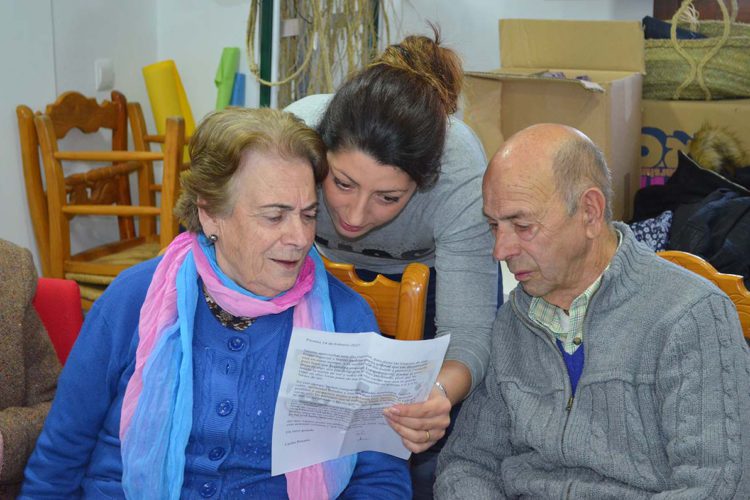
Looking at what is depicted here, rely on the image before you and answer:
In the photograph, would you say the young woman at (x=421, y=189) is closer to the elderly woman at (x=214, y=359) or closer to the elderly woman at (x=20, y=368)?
the elderly woman at (x=214, y=359)

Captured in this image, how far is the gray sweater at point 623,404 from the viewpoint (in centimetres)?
142

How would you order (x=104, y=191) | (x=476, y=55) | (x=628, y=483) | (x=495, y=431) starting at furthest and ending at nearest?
(x=476, y=55), (x=104, y=191), (x=495, y=431), (x=628, y=483)

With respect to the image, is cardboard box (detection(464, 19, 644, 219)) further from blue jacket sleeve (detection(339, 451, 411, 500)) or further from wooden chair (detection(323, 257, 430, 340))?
blue jacket sleeve (detection(339, 451, 411, 500))

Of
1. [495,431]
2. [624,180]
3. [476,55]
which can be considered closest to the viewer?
[495,431]

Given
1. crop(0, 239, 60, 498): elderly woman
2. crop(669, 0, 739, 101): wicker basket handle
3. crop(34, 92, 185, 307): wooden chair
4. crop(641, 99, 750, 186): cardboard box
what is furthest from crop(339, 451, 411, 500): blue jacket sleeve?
crop(669, 0, 739, 101): wicker basket handle

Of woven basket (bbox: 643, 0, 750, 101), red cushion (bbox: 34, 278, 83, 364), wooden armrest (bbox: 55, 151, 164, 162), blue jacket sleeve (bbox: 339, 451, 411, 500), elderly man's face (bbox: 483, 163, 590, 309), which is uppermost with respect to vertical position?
woven basket (bbox: 643, 0, 750, 101)

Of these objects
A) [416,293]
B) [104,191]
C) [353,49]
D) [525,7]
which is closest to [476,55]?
[525,7]

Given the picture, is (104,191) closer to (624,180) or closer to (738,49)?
(624,180)

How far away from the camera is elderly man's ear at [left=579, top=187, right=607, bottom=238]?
1.55 metres

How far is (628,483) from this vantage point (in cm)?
151

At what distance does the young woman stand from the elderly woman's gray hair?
78 mm

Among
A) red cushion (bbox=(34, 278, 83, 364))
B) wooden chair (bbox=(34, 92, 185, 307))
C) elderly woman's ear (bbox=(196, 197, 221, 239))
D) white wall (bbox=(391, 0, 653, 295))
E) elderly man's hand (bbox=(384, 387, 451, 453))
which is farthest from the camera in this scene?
white wall (bbox=(391, 0, 653, 295))

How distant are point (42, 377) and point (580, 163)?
1.09m

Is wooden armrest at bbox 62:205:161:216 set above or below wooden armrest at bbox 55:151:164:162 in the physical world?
below
